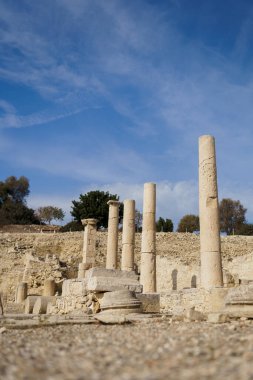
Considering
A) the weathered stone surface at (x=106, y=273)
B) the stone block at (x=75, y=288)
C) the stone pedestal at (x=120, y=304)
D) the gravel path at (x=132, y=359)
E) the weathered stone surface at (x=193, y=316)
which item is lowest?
the gravel path at (x=132, y=359)

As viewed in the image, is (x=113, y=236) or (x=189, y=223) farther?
(x=189, y=223)

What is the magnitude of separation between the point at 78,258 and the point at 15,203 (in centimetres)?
3657

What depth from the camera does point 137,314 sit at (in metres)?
10.9

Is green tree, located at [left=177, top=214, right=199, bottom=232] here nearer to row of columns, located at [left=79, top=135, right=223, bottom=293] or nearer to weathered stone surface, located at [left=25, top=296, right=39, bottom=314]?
row of columns, located at [left=79, top=135, right=223, bottom=293]

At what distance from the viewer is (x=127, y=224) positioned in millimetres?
21984

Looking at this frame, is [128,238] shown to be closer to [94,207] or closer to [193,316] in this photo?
[193,316]

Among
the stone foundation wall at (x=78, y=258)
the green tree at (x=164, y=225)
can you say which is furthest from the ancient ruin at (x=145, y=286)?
the green tree at (x=164, y=225)

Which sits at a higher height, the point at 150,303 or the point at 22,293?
the point at 22,293

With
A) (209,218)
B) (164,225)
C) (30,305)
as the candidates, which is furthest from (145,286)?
(164,225)

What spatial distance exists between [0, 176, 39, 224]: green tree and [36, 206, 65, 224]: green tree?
12.3ft

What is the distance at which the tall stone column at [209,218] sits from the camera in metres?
13.1

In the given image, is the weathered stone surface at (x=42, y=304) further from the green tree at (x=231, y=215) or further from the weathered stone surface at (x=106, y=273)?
the green tree at (x=231, y=215)

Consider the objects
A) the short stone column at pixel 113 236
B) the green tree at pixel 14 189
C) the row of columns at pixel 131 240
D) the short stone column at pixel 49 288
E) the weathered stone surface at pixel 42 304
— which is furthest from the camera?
the green tree at pixel 14 189

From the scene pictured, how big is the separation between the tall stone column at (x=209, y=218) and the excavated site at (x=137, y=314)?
0.03 m
